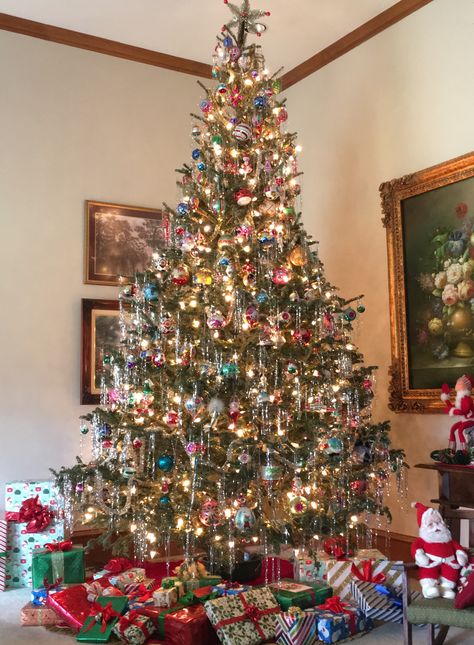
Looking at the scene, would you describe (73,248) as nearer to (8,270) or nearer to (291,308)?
(8,270)

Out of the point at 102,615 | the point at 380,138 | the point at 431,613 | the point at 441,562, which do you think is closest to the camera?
the point at 431,613

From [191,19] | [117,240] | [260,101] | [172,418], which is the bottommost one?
[172,418]

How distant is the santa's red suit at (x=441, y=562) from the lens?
340 cm

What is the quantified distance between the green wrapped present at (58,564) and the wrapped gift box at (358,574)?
1596mm

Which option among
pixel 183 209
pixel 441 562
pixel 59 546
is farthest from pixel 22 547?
pixel 441 562

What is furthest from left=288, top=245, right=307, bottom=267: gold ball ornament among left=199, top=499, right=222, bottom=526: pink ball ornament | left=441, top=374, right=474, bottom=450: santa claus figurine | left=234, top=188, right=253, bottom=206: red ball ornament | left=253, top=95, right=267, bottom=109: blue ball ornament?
left=199, top=499, right=222, bottom=526: pink ball ornament

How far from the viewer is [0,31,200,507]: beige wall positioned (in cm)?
579

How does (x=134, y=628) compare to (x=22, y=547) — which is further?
(x=22, y=547)

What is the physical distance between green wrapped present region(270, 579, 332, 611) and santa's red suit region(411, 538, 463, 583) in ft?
2.83

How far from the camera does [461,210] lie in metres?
5.09

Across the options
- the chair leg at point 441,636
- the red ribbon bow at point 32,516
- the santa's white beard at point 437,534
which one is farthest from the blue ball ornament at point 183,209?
the chair leg at point 441,636

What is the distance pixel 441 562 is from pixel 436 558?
0.09 feet

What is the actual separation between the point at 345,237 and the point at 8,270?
279cm

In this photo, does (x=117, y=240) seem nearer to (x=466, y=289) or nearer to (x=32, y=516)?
(x=32, y=516)
